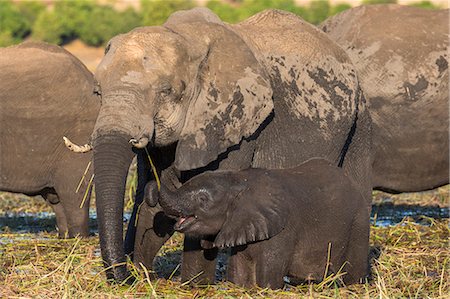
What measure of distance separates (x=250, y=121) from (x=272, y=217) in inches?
21.6

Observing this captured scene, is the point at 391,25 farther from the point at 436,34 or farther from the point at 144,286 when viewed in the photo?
the point at 144,286

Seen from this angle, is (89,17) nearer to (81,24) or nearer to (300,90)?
(81,24)

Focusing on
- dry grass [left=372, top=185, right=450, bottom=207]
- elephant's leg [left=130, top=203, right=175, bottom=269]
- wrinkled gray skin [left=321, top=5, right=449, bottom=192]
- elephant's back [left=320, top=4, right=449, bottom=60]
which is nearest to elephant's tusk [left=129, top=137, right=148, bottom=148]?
elephant's leg [left=130, top=203, right=175, bottom=269]

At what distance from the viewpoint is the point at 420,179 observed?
8.26 meters

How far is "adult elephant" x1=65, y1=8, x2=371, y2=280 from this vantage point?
5.25 meters

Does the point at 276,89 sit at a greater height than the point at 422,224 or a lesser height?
greater

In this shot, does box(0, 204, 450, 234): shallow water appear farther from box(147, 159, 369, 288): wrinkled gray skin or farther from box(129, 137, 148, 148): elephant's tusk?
box(129, 137, 148, 148): elephant's tusk

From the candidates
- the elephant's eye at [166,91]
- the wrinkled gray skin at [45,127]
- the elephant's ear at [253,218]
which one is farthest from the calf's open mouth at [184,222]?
the wrinkled gray skin at [45,127]

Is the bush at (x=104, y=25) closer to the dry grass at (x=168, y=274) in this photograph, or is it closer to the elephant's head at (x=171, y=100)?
the dry grass at (x=168, y=274)

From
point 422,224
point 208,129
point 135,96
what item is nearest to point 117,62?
point 135,96

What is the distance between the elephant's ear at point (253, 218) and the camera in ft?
18.1

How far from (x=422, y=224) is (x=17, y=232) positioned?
2.95m

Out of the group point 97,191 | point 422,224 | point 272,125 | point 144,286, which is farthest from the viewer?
point 422,224

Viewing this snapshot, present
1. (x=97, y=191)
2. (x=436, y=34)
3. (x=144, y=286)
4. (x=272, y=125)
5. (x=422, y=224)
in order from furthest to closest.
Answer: (x=422, y=224)
(x=436, y=34)
(x=272, y=125)
(x=144, y=286)
(x=97, y=191)
